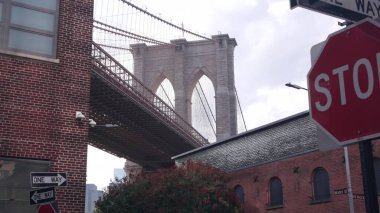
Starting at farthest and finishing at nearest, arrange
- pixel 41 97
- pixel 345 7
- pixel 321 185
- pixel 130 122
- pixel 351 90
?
pixel 130 122
pixel 321 185
pixel 41 97
pixel 345 7
pixel 351 90

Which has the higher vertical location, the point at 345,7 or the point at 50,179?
the point at 345,7

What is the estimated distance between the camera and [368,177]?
3238mm

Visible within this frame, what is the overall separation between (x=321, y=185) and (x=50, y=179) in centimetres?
2172

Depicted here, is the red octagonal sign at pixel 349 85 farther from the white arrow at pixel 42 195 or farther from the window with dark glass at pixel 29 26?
the window with dark glass at pixel 29 26

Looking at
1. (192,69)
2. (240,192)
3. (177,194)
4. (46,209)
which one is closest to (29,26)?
(46,209)

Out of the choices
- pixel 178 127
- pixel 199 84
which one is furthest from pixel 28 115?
pixel 199 84

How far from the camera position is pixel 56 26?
621 inches

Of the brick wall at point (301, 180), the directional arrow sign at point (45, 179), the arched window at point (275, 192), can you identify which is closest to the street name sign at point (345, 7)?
the directional arrow sign at point (45, 179)

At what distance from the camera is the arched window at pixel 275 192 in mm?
31927

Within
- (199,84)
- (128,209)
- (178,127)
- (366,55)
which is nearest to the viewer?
(366,55)

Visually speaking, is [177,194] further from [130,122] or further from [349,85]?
[130,122]

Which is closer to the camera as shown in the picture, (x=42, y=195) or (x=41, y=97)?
(x=42, y=195)

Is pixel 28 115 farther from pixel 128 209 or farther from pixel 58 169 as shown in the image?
pixel 128 209

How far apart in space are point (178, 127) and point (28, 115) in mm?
38562
